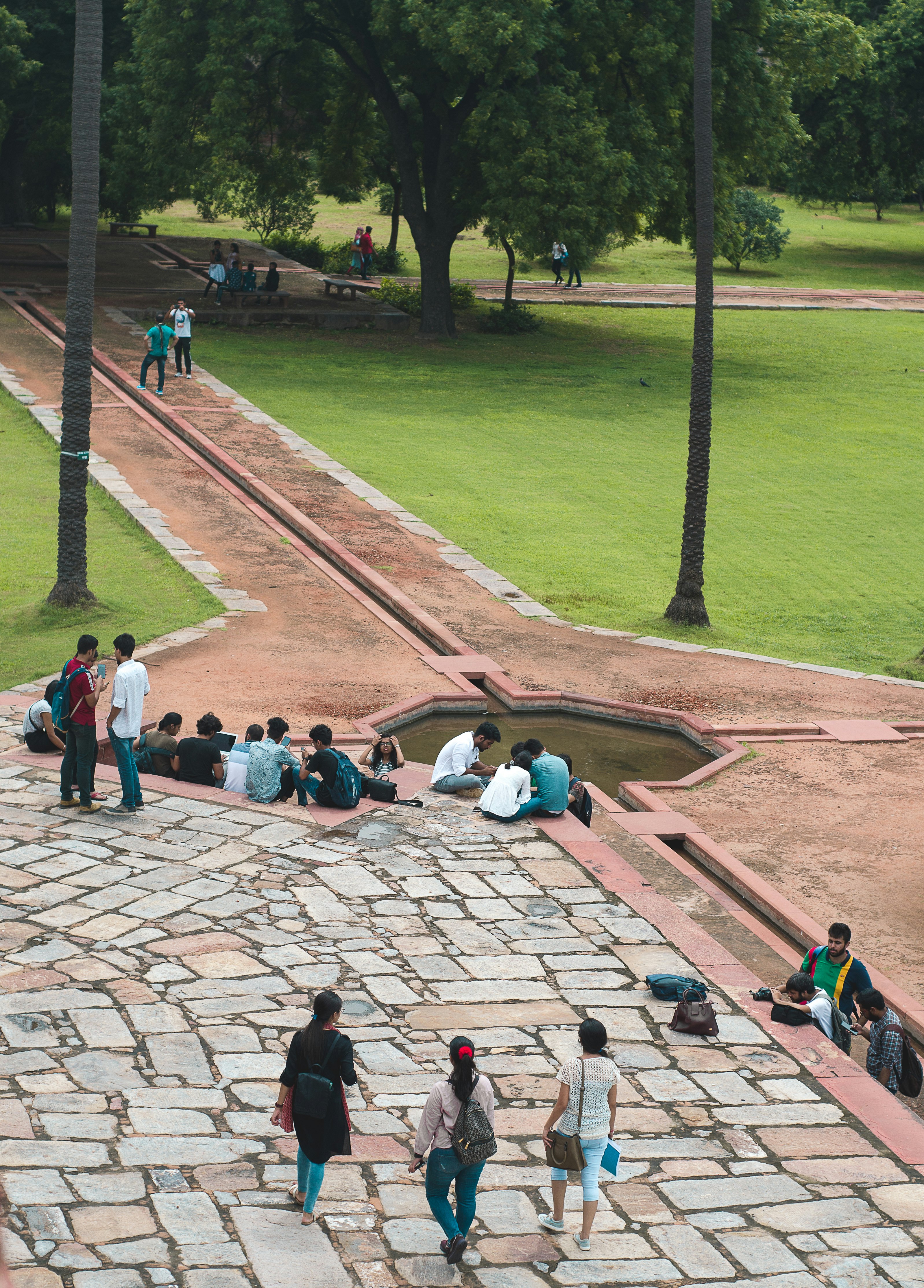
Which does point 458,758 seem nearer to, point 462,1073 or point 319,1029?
point 319,1029

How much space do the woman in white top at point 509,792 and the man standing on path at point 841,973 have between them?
2.93 meters

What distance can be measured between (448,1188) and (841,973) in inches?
155

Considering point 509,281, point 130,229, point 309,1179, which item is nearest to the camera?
point 309,1179

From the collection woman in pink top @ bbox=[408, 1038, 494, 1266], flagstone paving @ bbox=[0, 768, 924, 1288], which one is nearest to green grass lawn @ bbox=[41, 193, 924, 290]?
flagstone paving @ bbox=[0, 768, 924, 1288]

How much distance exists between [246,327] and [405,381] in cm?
583

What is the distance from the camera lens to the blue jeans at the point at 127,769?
10773 mm

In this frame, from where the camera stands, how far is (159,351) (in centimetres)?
2553

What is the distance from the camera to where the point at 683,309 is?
135ft

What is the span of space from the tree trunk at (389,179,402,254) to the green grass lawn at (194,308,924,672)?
27.6ft

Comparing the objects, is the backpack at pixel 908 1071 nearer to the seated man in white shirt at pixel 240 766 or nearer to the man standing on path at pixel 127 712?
the seated man in white shirt at pixel 240 766

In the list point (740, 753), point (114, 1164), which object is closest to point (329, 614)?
point (740, 753)

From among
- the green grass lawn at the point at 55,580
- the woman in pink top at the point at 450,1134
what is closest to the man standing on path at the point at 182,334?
the green grass lawn at the point at 55,580

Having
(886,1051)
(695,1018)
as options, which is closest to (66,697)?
(695,1018)

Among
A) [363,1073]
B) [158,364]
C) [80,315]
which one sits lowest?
[363,1073]
